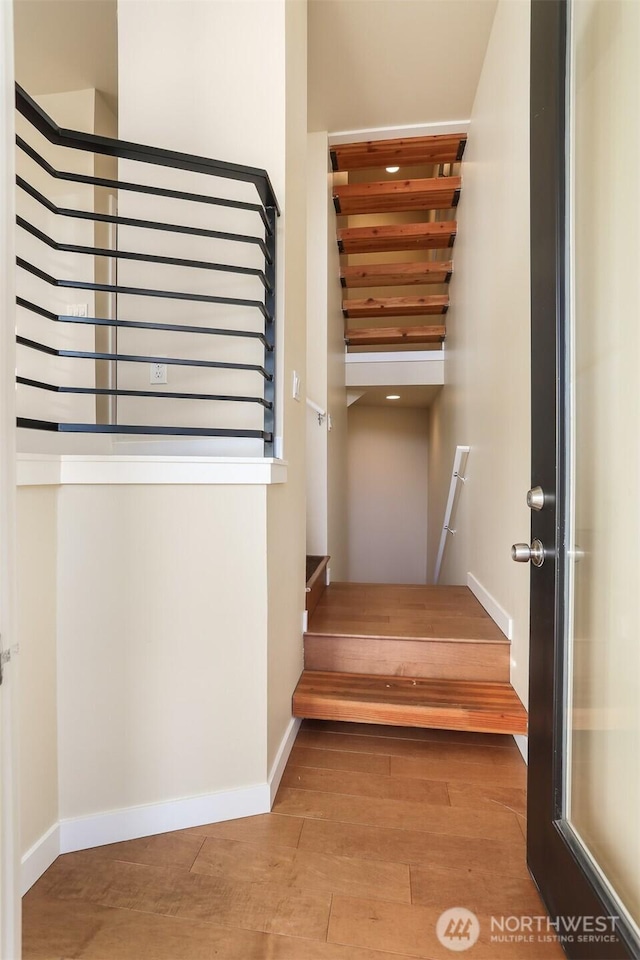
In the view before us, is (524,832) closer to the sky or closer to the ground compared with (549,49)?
closer to the ground

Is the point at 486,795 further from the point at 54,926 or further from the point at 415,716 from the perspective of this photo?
the point at 54,926

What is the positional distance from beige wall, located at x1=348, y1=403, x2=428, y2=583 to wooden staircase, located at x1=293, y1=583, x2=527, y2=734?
12.2 feet

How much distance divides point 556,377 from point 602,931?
3.40ft

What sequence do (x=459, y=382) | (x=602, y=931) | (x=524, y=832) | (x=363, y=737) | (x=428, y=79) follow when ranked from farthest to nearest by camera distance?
(x=459, y=382) → (x=428, y=79) → (x=363, y=737) → (x=524, y=832) → (x=602, y=931)

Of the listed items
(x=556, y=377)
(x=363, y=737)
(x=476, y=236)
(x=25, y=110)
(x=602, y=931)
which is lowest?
(x=363, y=737)

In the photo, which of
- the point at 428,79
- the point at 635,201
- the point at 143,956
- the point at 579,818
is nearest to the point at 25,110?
the point at 635,201

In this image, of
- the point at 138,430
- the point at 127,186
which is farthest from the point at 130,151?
the point at 138,430

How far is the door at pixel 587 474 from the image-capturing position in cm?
90

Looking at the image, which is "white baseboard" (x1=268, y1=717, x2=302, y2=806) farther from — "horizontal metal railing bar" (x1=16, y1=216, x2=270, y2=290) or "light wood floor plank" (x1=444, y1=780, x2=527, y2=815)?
"horizontal metal railing bar" (x1=16, y1=216, x2=270, y2=290)

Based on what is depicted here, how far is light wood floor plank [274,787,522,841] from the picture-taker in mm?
1418

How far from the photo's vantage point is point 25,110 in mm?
1130

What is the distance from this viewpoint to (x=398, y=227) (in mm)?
3697

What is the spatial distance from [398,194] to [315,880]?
150 inches

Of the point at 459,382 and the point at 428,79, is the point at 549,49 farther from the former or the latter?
the point at 459,382
